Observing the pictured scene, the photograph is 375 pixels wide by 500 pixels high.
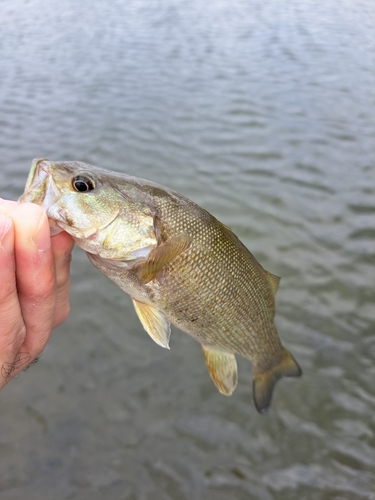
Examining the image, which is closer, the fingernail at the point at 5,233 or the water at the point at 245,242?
the fingernail at the point at 5,233

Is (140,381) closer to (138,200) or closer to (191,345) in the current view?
(191,345)

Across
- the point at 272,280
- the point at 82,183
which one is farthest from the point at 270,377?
the point at 82,183

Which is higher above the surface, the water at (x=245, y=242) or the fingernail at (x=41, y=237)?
the fingernail at (x=41, y=237)

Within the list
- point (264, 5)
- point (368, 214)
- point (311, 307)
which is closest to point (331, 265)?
point (311, 307)

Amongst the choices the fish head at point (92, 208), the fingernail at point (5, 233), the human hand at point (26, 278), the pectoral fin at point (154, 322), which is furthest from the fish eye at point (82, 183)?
the pectoral fin at point (154, 322)

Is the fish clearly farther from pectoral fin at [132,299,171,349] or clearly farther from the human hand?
the human hand

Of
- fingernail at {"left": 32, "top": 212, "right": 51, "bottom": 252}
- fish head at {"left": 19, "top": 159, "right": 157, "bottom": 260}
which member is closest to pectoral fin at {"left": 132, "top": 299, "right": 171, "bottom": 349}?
fish head at {"left": 19, "top": 159, "right": 157, "bottom": 260}

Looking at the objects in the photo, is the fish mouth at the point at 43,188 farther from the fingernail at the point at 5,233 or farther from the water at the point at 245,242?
the water at the point at 245,242
